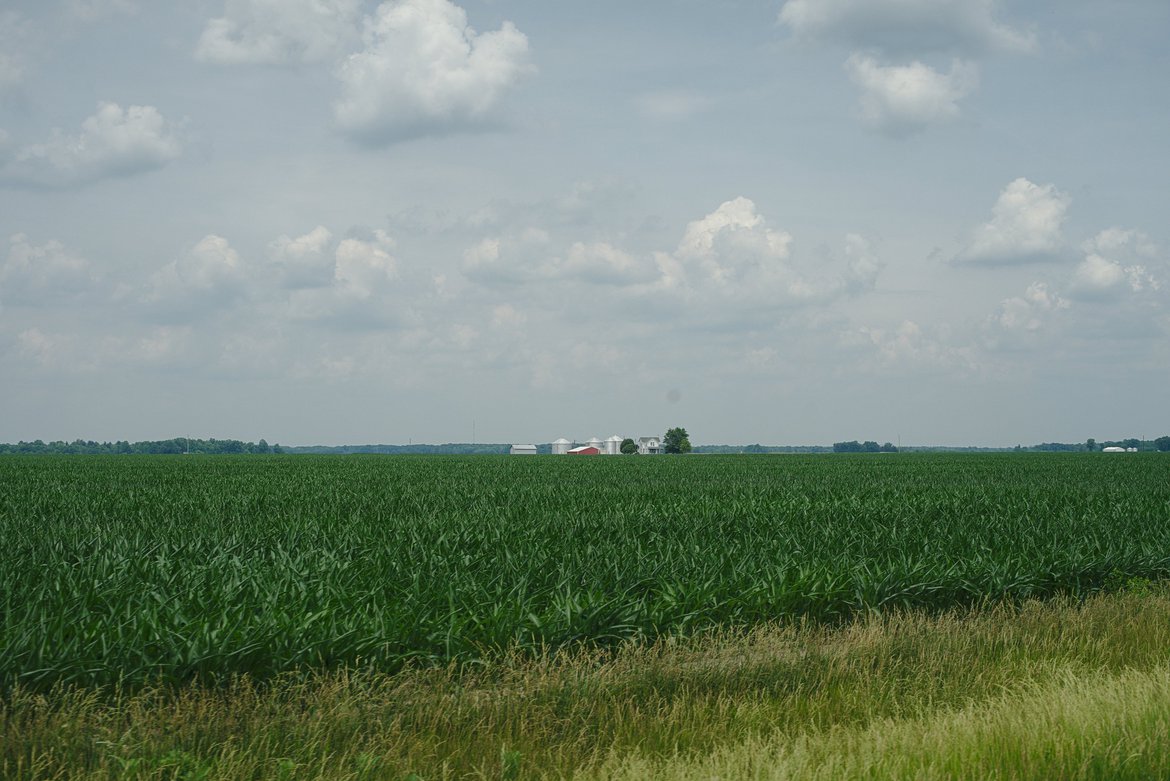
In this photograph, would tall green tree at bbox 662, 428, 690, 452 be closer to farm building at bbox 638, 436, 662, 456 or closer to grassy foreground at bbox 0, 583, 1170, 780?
farm building at bbox 638, 436, 662, 456

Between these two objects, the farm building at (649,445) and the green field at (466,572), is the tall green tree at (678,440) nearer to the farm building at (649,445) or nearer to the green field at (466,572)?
the farm building at (649,445)

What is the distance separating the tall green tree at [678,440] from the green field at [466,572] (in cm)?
16663

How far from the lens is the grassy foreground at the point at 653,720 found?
16.6 feet

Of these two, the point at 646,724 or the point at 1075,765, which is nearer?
the point at 1075,765

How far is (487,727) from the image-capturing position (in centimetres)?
590

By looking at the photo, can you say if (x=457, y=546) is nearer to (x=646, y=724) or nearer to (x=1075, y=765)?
(x=646, y=724)

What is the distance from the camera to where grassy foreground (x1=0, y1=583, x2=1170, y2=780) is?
5.06 meters

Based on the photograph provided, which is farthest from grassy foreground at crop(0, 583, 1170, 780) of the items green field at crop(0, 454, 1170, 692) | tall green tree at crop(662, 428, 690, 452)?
tall green tree at crop(662, 428, 690, 452)

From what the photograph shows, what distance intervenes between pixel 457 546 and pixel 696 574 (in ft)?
14.2

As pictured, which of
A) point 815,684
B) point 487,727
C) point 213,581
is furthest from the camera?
point 213,581

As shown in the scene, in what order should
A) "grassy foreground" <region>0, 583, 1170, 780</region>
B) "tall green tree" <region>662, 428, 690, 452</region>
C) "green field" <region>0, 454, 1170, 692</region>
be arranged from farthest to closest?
"tall green tree" <region>662, 428, 690, 452</region>, "green field" <region>0, 454, 1170, 692</region>, "grassy foreground" <region>0, 583, 1170, 780</region>

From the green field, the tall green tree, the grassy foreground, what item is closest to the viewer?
the grassy foreground

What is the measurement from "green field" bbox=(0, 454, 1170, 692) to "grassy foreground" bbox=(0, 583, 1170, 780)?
435mm

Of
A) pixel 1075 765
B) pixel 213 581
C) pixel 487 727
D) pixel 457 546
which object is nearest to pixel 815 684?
pixel 1075 765
